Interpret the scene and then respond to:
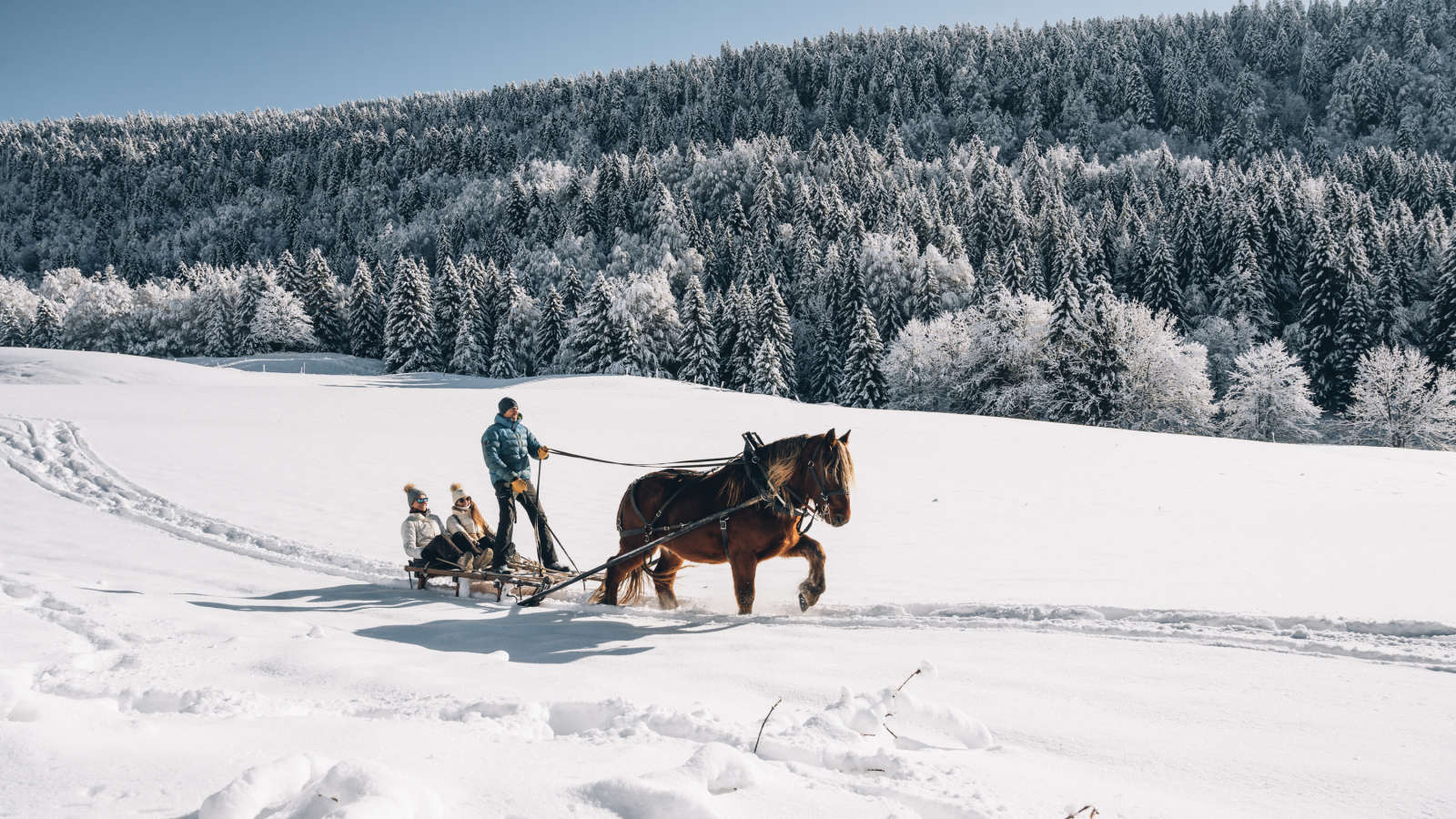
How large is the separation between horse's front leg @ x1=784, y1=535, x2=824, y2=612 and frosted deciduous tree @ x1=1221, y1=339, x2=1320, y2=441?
5593cm

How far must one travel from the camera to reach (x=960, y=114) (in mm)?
163625

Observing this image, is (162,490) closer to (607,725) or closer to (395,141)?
(607,725)

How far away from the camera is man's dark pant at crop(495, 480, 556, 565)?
27.5ft

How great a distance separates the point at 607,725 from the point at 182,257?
684 ft

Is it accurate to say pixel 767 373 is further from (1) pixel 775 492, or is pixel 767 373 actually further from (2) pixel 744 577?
(1) pixel 775 492

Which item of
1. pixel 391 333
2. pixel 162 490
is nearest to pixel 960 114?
pixel 391 333

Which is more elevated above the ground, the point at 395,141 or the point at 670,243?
the point at 395,141

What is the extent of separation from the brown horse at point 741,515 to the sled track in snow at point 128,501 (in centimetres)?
335

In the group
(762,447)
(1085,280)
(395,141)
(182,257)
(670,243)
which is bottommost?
(762,447)

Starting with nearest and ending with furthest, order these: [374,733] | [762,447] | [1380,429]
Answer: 1. [374,733]
2. [762,447]
3. [1380,429]

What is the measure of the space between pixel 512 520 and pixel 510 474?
1.77 ft

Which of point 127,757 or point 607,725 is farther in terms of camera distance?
point 607,725

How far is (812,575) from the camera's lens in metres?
7.13

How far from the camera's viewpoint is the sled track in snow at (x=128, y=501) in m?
9.66
